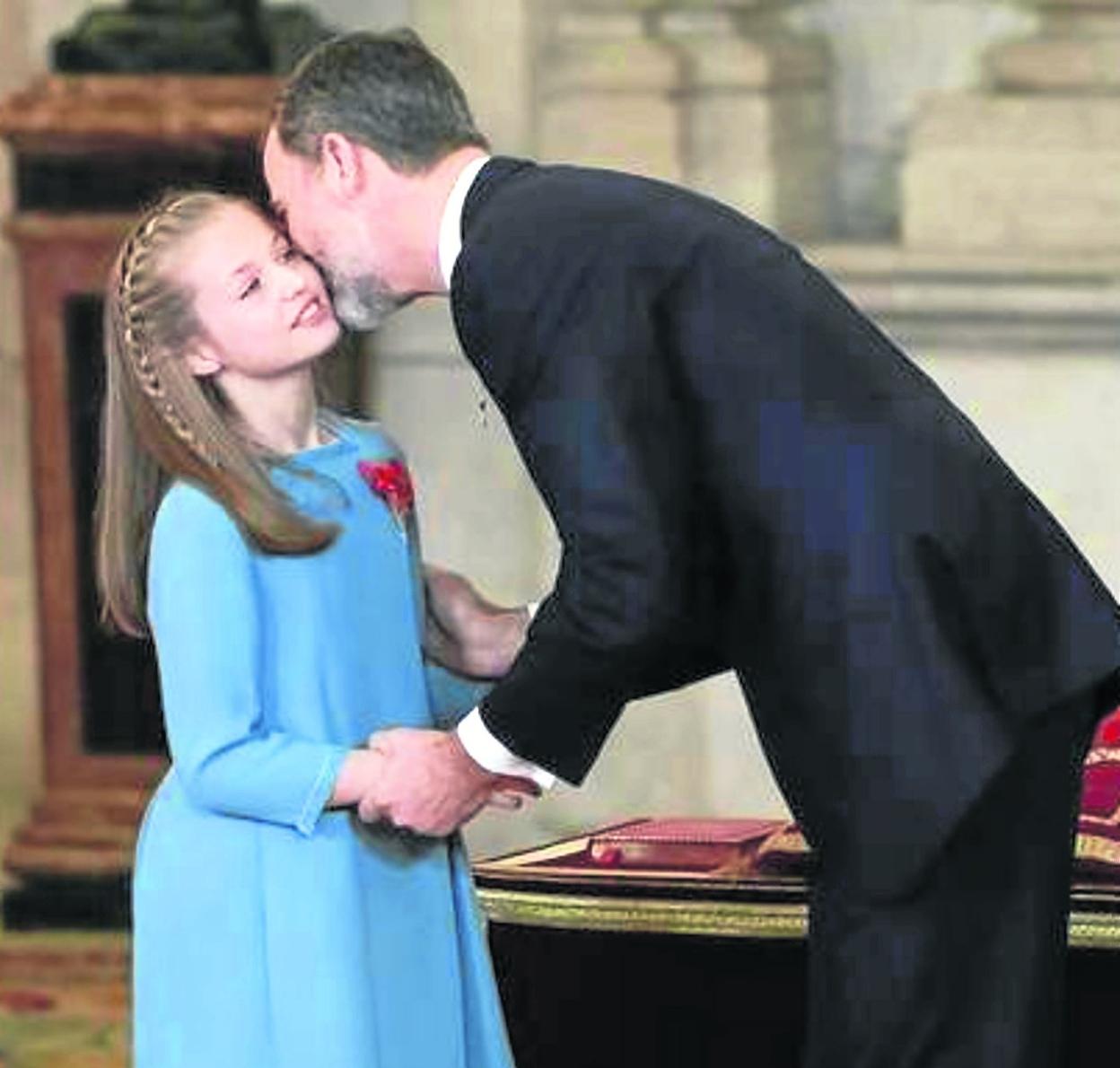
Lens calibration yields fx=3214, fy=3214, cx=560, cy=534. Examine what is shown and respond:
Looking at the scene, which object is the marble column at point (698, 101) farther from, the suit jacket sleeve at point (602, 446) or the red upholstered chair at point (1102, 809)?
the suit jacket sleeve at point (602, 446)

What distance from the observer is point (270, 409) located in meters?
3.15

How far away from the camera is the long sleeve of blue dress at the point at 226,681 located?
3008 mm

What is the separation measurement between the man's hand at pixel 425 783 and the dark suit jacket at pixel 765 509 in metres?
0.05

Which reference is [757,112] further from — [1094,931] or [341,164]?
[341,164]

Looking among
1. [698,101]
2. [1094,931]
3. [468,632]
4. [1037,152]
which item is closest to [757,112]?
[698,101]

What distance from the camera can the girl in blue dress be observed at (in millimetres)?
3023

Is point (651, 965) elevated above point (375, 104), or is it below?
below

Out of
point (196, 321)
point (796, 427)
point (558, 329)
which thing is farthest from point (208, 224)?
point (796, 427)

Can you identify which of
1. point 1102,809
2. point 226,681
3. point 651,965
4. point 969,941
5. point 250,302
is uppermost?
point 250,302

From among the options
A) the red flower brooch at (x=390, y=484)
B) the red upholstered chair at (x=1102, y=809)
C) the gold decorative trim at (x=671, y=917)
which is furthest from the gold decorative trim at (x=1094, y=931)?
the red flower brooch at (x=390, y=484)

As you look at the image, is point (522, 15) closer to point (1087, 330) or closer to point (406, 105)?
point (1087, 330)

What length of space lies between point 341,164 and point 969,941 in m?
0.94

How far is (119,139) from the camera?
18.9ft

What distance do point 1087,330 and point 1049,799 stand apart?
10.5 feet
